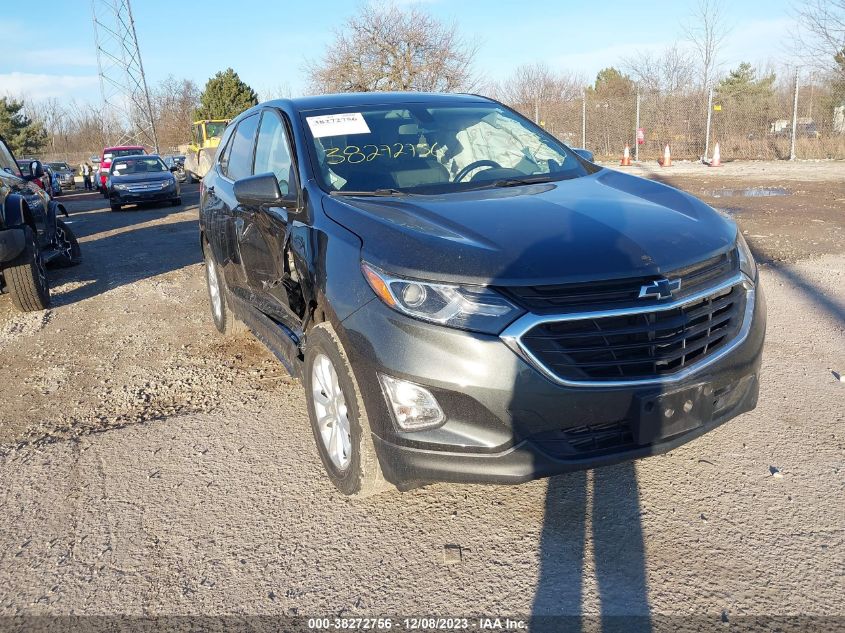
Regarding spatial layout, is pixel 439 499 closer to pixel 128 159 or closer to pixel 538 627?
pixel 538 627

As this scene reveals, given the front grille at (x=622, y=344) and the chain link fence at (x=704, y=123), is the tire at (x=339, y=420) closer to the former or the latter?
the front grille at (x=622, y=344)

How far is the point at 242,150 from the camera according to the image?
4.81 meters

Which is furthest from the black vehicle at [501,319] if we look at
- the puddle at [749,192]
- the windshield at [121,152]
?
the windshield at [121,152]

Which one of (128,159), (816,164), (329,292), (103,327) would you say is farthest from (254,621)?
(816,164)

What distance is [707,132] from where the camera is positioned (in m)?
23.6

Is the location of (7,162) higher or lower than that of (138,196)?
higher

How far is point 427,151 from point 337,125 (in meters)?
0.50

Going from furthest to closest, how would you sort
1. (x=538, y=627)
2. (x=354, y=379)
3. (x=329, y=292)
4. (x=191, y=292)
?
(x=191, y=292) → (x=329, y=292) → (x=354, y=379) → (x=538, y=627)

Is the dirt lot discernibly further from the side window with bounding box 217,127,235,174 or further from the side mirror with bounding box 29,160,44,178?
the side mirror with bounding box 29,160,44,178

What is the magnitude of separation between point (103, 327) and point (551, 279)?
16.4 ft

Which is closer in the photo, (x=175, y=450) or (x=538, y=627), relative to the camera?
(x=538, y=627)

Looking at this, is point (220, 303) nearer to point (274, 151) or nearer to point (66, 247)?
point (274, 151)

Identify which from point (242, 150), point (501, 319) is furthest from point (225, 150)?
point (501, 319)

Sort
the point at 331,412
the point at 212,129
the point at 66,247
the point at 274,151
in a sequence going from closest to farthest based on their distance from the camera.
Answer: the point at 331,412 → the point at 274,151 → the point at 66,247 → the point at 212,129
